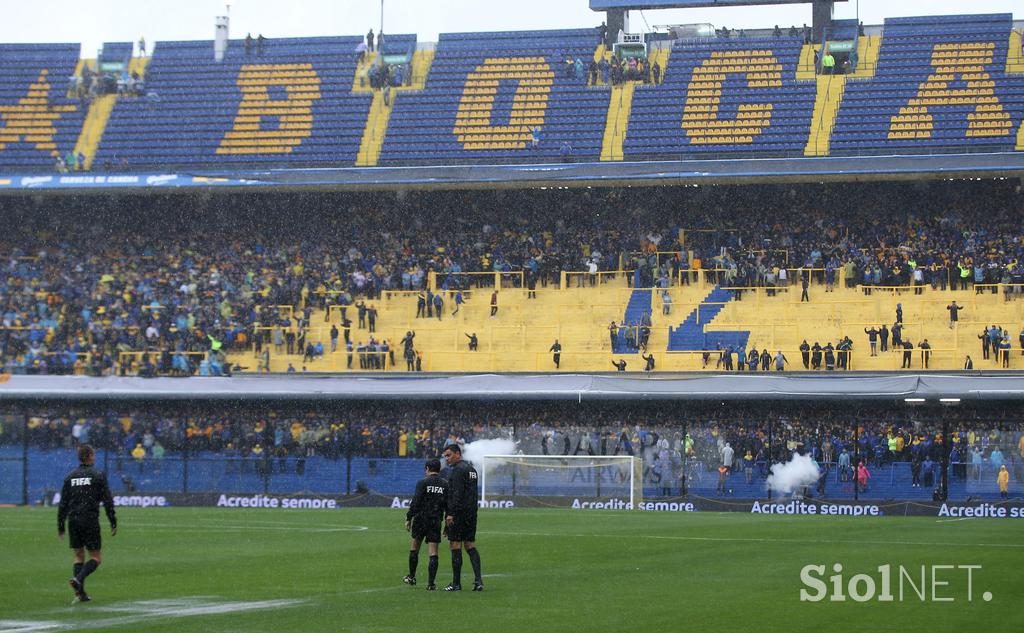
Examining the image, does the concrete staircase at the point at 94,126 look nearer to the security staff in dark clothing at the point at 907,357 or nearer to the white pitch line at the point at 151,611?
the security staff in dark clothing at the point at 907,357

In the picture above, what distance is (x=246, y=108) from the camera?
2559 inches

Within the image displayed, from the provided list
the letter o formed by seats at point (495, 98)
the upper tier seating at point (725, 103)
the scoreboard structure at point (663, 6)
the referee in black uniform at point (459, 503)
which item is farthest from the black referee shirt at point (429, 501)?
the scoreboard structure at point (663, 6)

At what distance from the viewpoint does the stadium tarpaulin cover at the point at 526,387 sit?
151 ft

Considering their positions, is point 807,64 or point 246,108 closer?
point 807,64

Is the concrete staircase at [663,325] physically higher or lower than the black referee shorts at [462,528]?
higher

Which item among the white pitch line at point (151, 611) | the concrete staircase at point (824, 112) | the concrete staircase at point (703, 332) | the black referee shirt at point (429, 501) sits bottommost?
the white pitch line at point (151, 611)

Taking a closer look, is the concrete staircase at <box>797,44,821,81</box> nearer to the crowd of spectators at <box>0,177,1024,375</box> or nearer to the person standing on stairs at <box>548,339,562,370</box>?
the crowd of spectators at <box>0,177,1024,375</box>

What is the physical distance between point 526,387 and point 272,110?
22.2 meters

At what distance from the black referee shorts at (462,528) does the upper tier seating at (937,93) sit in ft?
137

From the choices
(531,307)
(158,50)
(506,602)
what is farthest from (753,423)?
(158,50)

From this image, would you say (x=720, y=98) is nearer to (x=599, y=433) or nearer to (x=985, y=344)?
Result: (x=985, y=344)

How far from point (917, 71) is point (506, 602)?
4841cm

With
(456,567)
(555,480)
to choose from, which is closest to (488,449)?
(555,480)

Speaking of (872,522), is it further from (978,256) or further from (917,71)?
(917,71)
